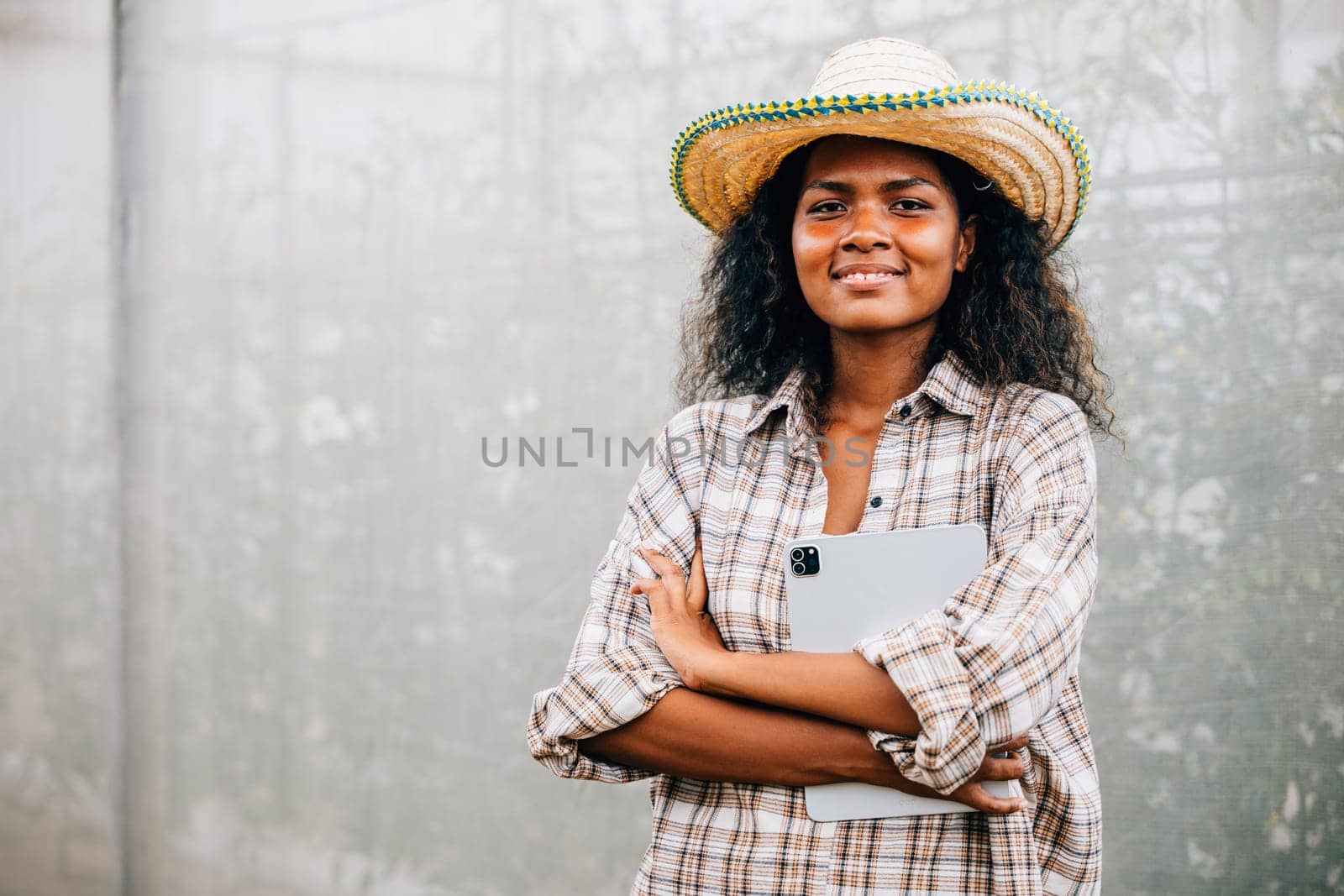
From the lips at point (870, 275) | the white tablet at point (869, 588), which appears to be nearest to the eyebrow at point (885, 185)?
the lips at point (870, 275)

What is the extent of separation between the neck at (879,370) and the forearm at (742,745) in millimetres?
495

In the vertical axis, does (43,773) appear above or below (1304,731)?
below

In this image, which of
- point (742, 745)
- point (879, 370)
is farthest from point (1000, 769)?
point (879, 370)

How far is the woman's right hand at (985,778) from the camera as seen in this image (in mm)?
1421

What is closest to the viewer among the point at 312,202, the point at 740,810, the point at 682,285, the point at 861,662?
the point at 861,662

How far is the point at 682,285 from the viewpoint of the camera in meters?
2.65

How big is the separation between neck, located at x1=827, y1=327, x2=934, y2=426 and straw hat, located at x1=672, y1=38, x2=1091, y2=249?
27cm

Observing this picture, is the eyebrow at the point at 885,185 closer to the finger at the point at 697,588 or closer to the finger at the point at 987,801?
the finger at the point at 697,588

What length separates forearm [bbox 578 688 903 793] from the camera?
4.79 ft

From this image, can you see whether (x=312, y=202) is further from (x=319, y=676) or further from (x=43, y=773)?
(x=43, y=773)

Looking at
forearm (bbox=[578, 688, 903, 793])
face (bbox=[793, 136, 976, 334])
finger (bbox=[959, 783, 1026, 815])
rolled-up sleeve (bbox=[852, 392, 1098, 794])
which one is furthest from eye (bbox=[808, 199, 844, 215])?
finger (bbox=[959, 783, 1026, 815])

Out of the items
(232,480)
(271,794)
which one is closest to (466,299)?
(232,480)

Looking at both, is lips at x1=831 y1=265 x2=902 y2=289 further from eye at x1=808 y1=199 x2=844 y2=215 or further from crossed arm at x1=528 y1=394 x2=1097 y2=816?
crossed arm at x1=528 y1=394 x2=1097 y2=816

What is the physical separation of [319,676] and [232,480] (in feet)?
1.97
